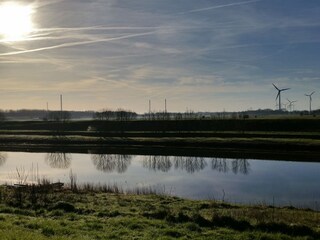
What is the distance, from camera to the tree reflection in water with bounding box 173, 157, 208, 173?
1768 inches

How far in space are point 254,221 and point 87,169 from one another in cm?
3233

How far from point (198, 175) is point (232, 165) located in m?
8.70

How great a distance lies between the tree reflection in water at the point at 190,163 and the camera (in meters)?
44.9

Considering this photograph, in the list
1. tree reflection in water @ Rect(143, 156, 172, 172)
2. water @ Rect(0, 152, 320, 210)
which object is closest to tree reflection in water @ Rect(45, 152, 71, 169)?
water @ Rect(0, 152, 320, 210)

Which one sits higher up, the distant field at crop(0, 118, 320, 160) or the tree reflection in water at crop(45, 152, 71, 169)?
the distant field at crop(0, 118, 320, 160)

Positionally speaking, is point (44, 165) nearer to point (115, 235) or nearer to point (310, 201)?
point (310, 201)

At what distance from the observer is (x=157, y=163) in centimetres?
5053

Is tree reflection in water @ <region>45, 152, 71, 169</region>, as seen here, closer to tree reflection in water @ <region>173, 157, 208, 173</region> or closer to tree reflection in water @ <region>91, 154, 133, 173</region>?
tree reflection in water @ <region>91, 154, 133, 173</region>

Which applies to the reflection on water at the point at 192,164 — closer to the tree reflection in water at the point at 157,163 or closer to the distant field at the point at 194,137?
the tree reflection in water at the point at 157,163

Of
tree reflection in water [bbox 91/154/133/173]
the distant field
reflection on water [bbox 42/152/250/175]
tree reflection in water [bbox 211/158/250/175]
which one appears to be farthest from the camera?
the distant field

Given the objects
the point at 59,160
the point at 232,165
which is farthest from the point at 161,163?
the point at 59,160

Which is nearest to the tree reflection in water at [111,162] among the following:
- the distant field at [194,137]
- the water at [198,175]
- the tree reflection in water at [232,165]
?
the water at [198,175]

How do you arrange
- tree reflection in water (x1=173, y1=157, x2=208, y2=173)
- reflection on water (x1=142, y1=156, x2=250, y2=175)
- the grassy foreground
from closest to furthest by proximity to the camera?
the grassy foreground, reflection on water (x1=142, y1=156, x2=250, y2=175), tree reflection in water (x1=173, y1=157, x2=208, y2=173)

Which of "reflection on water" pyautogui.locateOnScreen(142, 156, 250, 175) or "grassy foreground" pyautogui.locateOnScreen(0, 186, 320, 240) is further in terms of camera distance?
"reflection on water" pyautogui.locateOnScreen(142, 156, 250, 175)
